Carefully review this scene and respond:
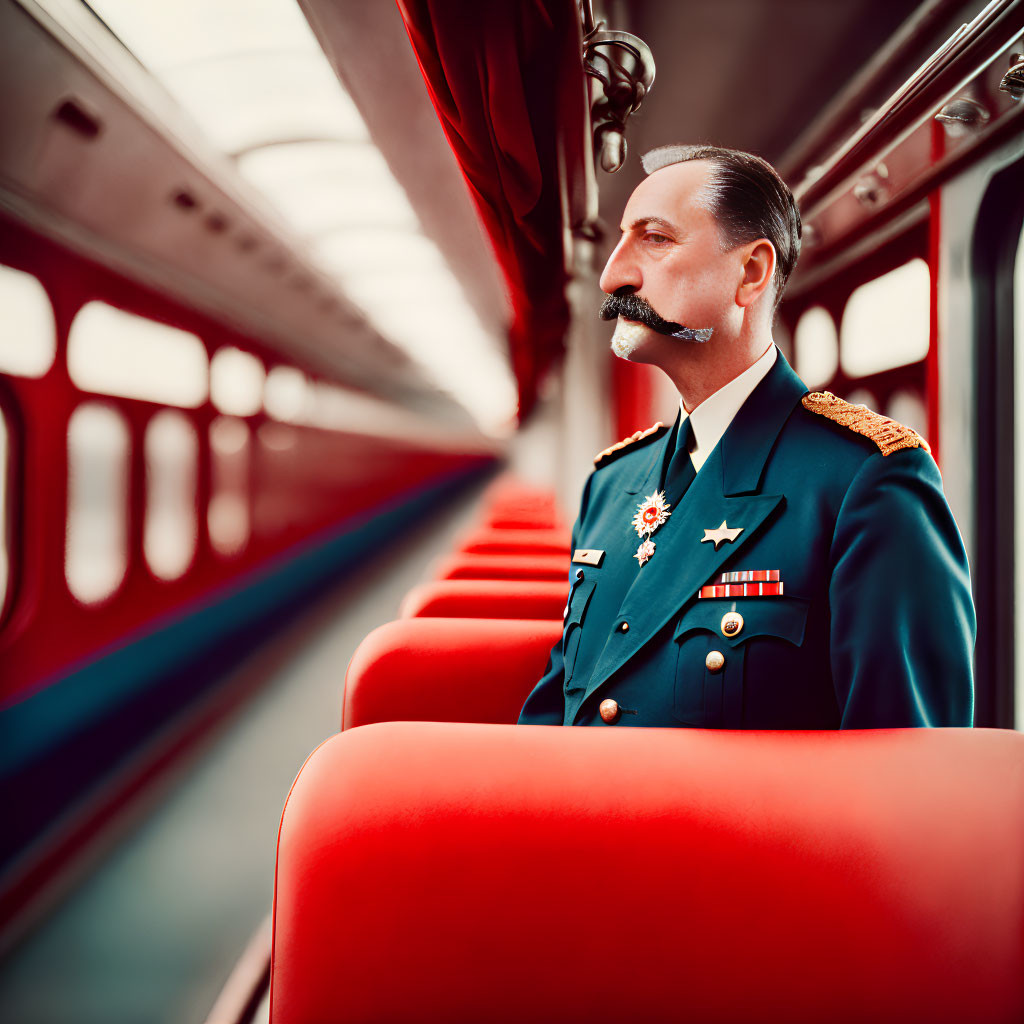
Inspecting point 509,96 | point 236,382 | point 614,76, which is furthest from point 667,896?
point 236,382

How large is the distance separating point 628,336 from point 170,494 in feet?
10.0

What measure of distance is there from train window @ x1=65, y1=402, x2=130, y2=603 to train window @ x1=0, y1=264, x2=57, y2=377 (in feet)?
0.83

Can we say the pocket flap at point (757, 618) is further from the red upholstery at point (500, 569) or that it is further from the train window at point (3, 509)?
the train window at point (3, 509)

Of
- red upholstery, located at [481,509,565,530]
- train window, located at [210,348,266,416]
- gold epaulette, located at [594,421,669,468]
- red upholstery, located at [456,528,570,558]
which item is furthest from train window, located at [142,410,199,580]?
gold epaulette, located at [594,421,669,468]

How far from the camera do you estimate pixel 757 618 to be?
3.50 feet

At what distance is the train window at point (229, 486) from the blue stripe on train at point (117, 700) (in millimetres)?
308

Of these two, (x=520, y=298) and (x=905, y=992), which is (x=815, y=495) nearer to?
(x=905, y=992)

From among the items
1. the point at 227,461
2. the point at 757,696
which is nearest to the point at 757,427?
the point at 757,696

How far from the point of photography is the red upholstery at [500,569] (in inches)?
110

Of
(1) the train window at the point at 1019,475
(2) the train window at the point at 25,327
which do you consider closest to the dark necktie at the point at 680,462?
(1) the train window at the point at 1019,475

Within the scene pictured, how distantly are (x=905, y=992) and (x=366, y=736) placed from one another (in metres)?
0.58

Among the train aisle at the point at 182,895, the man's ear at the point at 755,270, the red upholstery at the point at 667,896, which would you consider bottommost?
the train aisle at the point at 182,895

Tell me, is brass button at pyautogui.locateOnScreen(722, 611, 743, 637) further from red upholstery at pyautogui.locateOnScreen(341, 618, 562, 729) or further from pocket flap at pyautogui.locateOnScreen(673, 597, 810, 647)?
red upholstery at pyautogui.locateOnScreen(341, 618, 562, 729)

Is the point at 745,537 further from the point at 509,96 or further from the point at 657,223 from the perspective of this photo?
the point at 509,96
